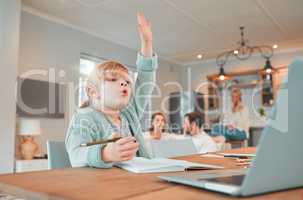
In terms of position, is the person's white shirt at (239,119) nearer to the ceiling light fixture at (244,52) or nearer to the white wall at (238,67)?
the white wall at (238,67)

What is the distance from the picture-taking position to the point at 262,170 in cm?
45

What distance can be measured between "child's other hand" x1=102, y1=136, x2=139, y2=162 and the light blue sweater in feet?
0.08

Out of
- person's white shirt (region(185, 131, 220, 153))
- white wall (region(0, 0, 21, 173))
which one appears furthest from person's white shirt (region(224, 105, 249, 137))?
white wall (region(0, 0, 21, 173))

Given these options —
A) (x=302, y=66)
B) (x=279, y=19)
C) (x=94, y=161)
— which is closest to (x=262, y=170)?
(x=302, y=66)

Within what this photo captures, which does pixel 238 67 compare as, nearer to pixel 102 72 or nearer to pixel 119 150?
pixel 102 72

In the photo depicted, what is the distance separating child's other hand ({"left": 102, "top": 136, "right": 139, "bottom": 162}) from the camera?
0.76 meters

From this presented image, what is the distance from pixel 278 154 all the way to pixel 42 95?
3.76m

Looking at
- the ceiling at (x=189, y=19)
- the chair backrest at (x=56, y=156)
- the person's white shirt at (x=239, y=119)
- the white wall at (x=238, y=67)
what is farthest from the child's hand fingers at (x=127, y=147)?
the person's white shirt at (x=239, y=119)

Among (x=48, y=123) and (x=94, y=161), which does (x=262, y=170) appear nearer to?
(x=94, y=161)

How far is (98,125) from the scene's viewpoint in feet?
3.38

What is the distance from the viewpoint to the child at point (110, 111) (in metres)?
0.82

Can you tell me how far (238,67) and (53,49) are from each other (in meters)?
3.83

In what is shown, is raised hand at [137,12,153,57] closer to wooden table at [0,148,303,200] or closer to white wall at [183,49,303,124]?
wooden table at [0,148,303,200]

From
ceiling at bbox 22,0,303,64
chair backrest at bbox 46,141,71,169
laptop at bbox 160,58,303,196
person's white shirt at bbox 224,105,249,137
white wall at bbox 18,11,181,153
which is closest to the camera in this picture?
laptop at bbox 160,58,303,196
